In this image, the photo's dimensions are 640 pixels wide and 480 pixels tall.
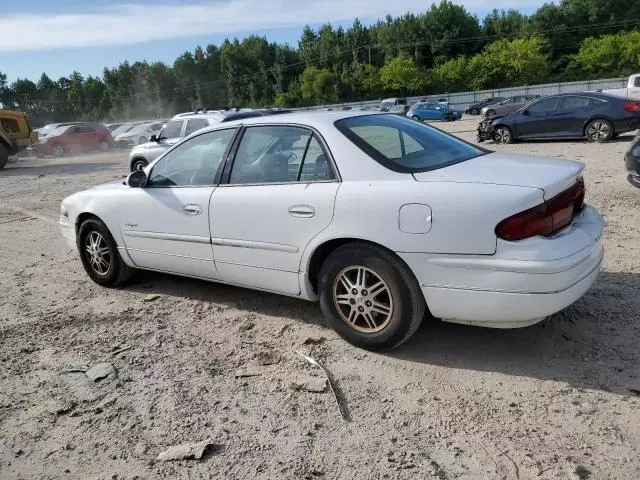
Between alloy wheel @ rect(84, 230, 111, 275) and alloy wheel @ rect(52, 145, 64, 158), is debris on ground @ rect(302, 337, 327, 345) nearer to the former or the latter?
alloy wheel @ rect(84, 230, 111, 275)

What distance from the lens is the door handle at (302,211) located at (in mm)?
3541

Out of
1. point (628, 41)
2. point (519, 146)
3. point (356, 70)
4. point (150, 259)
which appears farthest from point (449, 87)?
point (150, 259)

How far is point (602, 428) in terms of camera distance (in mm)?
2643

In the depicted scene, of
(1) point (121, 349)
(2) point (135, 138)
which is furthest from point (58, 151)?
(1) point (121, 349)

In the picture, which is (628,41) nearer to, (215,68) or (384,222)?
(215,68)

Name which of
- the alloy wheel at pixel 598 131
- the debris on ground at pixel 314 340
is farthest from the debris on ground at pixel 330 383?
the alloy wheel at pixel 598 131

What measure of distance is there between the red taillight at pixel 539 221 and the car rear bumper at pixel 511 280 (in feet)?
0.16

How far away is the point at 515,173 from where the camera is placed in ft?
10.7

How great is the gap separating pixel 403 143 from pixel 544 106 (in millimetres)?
12216

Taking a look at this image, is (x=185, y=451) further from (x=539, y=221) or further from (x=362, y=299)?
(x=539, y=221)

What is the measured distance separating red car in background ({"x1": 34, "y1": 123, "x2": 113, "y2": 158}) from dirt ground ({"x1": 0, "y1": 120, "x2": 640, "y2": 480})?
24495 millimetres

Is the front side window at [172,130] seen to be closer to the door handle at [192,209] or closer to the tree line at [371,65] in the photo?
the door handle at [192,209]

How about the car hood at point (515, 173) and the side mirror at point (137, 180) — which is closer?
the car hood at point (515, 173)

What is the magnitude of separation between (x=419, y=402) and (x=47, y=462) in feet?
6.40
